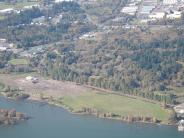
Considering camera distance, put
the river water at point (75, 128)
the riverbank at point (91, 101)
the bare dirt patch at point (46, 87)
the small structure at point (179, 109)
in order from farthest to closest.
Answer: the bare dirt patch at point (46, 87) → the riverbank at point (91, 101) → the small structure at point (179, 109) → the river water at point (75, 128)

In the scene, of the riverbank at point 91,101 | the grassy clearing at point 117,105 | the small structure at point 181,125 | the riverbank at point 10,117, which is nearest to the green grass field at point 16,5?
the riverbank at point 91,101

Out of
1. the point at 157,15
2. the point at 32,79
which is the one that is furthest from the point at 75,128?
the point at 157,15

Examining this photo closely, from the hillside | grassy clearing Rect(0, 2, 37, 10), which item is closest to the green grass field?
grassy clearing Rect(0, 2, 37, 10)

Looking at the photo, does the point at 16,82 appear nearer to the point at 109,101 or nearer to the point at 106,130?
the point at 109,101

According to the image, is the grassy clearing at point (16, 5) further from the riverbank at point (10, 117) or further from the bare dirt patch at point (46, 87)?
the riverbank at point (10, 117)

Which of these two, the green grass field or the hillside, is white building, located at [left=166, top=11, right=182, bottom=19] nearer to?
the hillside

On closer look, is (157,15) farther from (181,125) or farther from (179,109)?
(181,125)

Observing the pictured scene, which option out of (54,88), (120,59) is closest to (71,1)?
(120,59)
